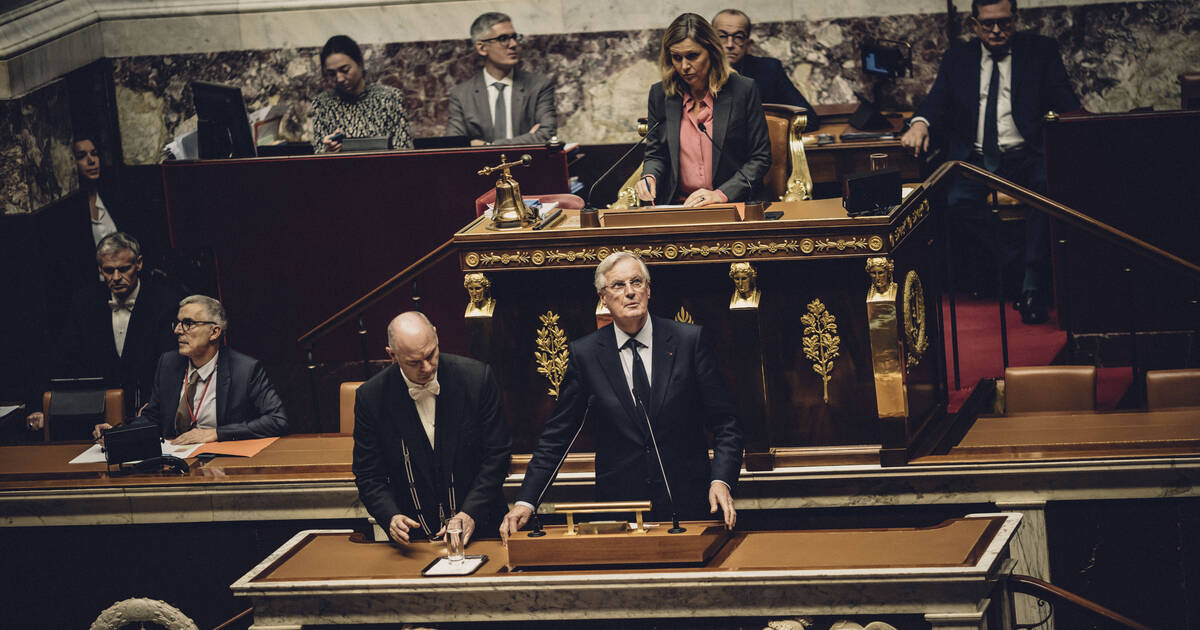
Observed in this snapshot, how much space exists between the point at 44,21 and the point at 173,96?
3.26 feet

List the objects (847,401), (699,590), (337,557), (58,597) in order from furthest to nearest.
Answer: (58,597), (847,401), (337,557), (699,590)

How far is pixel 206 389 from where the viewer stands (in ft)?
20.3

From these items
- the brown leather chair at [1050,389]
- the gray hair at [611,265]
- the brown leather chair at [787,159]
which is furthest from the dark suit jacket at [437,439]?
the brown leather chair at [1050,389]

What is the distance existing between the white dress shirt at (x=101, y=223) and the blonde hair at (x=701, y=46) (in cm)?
362

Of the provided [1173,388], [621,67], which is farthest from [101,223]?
[1173,388]

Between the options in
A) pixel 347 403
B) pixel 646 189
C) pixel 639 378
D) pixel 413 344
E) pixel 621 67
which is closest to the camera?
pixel 639 378

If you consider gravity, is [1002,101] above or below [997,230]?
above

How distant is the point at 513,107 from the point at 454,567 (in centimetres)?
406

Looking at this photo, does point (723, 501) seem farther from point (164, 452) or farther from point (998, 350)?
point (998, 350)

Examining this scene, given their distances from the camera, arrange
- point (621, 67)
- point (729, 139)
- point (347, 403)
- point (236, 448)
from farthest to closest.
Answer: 1. point (621, 67)
2. point (347, 403)
3. point (236, 448)
4. point (729, 139)

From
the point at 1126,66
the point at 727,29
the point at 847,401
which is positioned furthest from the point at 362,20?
the point at 847,401

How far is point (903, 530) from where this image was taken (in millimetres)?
4465

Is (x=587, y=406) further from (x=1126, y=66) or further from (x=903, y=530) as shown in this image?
(x=1126, y=66)

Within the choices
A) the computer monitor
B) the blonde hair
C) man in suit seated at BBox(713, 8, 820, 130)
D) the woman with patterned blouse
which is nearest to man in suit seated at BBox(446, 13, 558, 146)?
the woman with patterned blouse
